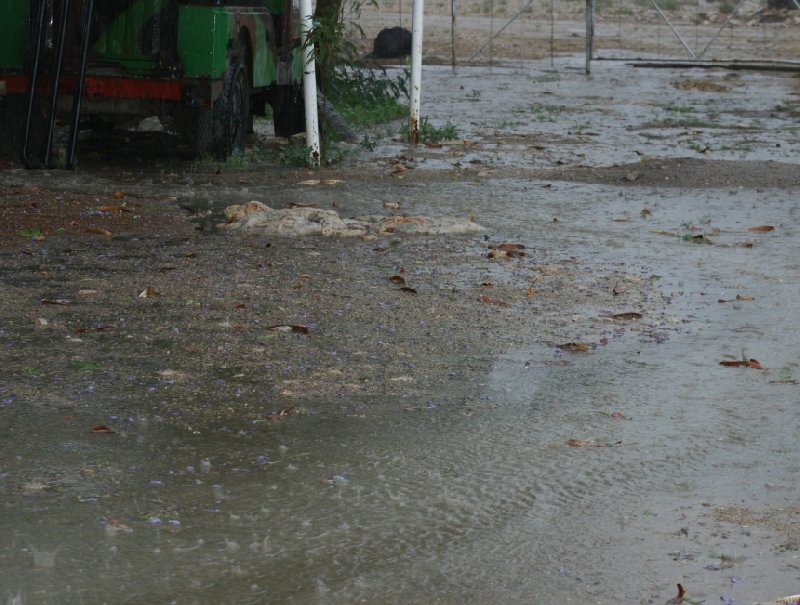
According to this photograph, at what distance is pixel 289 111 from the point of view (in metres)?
14.6

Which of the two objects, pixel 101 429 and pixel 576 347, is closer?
pixel 101 429

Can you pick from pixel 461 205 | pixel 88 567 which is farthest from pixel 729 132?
pixel 88 567

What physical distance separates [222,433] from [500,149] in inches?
380

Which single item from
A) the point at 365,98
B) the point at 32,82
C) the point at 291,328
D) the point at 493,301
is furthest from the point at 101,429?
the point at 365,98

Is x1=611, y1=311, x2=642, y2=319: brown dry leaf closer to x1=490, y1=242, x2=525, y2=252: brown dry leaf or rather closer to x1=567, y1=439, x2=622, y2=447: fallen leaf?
x1=490, y1=242, x2=525, y2=252: brown dry leaf

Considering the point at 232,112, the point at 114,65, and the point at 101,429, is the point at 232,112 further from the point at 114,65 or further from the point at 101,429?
the point at 101,429

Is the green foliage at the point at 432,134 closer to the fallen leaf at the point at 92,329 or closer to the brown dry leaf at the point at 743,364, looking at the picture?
the fallen leaf at the point at 92,329

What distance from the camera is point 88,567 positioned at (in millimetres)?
3605

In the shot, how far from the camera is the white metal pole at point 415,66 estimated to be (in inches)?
526

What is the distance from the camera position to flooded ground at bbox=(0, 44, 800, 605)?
3.71 m

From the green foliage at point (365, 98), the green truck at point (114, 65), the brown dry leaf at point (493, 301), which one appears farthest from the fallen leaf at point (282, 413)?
the green foliage at point (365, 98)

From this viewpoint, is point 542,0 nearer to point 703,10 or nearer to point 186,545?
point 703,10

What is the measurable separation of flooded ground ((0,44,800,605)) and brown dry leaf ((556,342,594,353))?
0.05ft

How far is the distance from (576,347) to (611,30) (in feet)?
134
